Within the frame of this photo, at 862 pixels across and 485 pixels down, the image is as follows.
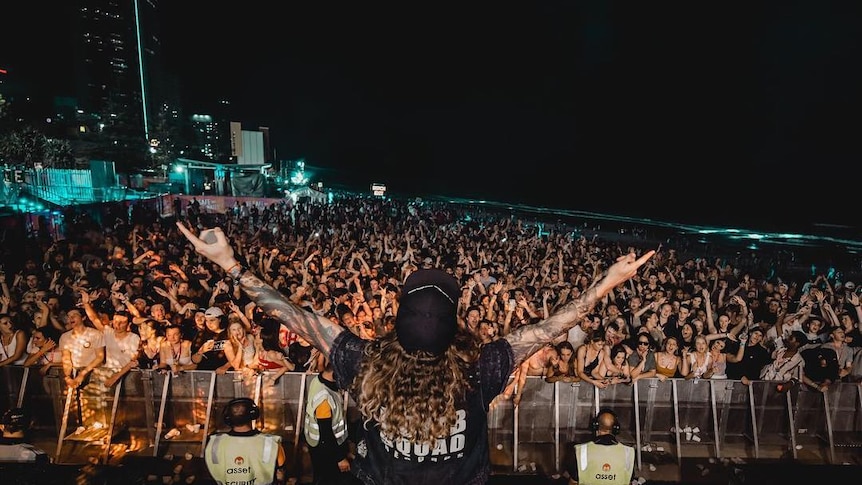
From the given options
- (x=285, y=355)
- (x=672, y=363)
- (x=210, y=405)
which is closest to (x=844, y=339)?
(x=672, y=363)

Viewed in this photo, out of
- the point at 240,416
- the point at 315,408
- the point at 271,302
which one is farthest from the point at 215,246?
the point at 315,408

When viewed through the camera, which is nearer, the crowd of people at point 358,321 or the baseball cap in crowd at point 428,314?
the baseball cap in crowd at point 428,314

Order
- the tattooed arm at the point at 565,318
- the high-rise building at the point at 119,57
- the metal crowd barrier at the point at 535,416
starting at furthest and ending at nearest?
the high-rise building at the point at 119,57
the metal crowd barrier at the point at 535,416
the tattooed arm at the point at 565,318

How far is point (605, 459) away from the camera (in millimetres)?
3406

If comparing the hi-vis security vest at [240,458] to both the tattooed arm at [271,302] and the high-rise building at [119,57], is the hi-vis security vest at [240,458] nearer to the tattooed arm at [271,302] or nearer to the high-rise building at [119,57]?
the tattooed arm at [271,302]

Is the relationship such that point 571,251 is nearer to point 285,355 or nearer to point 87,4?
point 285,355

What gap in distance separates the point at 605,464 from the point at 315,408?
7.86 feet

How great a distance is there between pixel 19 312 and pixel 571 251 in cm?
1355

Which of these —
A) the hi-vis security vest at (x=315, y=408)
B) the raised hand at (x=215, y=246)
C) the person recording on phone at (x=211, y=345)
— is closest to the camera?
the raised hand at (x=215, y=246)

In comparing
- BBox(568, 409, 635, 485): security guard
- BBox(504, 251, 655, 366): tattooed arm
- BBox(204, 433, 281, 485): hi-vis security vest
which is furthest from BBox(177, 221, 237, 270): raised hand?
BBox(568, 409, 635, 485): security guard

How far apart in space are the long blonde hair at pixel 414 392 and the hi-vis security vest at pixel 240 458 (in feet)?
5.93

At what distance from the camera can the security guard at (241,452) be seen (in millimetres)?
3064

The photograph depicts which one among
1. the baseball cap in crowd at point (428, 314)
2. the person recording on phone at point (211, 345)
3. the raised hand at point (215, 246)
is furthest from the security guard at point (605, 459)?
the person recording on phone at point (211, 345)

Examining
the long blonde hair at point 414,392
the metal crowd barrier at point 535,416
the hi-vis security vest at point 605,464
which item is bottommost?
the metal crowd barrier at point 535,416
